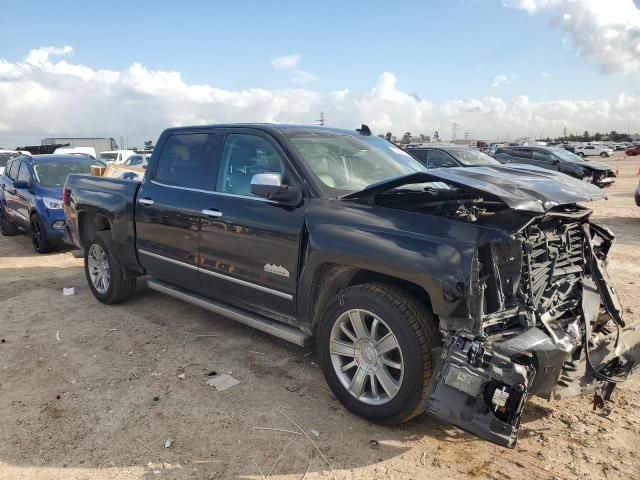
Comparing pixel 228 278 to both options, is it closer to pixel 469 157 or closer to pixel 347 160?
pixel 347 160

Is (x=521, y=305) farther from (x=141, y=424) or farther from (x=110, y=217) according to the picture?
(x=110, y=217)

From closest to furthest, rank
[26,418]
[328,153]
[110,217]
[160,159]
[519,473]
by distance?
[519,473] < [26,418] < [328,153] < [160,159] < [110,217]

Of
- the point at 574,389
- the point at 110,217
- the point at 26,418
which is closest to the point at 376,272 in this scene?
the point at 574,389

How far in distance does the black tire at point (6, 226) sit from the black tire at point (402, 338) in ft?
33.7

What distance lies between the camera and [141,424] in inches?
132

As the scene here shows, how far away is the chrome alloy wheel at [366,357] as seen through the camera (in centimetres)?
315

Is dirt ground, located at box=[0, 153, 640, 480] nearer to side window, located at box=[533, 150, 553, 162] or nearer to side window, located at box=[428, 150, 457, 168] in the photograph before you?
side window, located at box=[428, 150, 457, 168]

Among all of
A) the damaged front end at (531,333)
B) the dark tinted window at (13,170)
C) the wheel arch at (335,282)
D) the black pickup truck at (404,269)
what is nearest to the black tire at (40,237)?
the dark tinted window at (13,170)

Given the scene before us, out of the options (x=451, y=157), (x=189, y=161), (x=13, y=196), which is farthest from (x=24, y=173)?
(x=451, y=157)

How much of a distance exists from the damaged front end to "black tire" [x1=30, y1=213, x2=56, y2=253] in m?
8.06

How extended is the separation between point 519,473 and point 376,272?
139cm

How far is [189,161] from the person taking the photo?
4.70 m

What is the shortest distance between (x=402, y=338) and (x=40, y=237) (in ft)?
26.2

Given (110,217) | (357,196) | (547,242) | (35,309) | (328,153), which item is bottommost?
(35,309)
